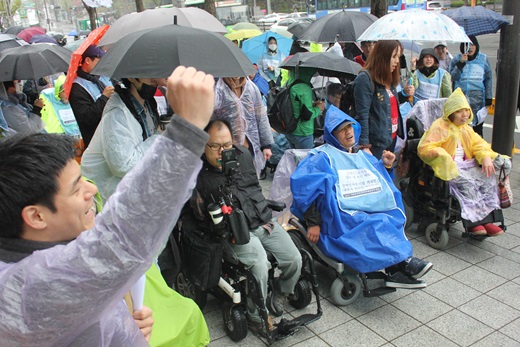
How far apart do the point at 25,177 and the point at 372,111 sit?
151 inches

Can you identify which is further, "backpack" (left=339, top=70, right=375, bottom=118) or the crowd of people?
"backpack" (left=339, top=70, right=375, bottom=118)

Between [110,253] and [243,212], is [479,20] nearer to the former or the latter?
[243,212]

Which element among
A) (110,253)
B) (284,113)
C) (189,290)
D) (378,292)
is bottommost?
(378,292)

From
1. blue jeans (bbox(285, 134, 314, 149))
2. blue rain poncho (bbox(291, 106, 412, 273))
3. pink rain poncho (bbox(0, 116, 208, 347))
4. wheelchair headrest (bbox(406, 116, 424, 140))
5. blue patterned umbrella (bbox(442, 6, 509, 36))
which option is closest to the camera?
pink rain poncho (bbox(0, 116, 208, 347))

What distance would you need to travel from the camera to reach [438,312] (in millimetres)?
3365

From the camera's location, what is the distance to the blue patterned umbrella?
5.59 meters

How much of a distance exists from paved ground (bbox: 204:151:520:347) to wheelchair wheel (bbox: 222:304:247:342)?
0.06 m

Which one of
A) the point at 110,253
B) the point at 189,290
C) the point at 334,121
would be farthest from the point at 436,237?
the point at 110,253

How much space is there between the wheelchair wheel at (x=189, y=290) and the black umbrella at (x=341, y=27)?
4.69 meters

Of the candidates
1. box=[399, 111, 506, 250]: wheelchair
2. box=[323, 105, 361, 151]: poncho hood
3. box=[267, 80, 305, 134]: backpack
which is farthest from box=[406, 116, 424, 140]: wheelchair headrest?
box=[323, 105, 361, 151]: poncho hood

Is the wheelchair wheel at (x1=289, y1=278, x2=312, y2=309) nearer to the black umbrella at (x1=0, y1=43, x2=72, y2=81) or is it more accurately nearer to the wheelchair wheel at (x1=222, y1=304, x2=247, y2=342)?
the wheelchair wheel at (x1=222, y1=304, x2=247, y2=342)

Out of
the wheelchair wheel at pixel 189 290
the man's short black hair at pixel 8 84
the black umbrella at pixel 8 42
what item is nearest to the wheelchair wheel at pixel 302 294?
the wheelchair wheel at pixel 189 290

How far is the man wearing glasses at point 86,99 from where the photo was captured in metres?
3.57

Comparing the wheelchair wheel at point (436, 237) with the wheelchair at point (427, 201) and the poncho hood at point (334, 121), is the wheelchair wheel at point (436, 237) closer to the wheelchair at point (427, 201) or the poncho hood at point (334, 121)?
the wheelchair at point (427, 201)
